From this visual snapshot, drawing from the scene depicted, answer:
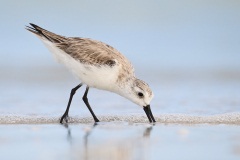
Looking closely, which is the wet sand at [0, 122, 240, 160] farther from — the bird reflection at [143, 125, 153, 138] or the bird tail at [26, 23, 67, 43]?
the bird tail at [26, 23, 67, 43]

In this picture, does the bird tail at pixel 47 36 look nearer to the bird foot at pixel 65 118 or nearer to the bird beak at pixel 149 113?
the bird foot at pixel 65 118

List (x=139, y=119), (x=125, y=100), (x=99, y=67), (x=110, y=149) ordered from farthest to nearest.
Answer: (x=125, y=100)
(x=139, y=119)
(x=99, y=67)
(x=110, y=149)

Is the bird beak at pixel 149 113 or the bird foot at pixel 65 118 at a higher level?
the bird beak at pixel 149 113

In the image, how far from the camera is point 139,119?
29.7ft

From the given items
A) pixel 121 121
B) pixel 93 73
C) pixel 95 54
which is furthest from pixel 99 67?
pixel 121 121

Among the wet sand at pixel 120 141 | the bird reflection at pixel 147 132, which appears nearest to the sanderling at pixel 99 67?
the wet sand at pixel 120 141

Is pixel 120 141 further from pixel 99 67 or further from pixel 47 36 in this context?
pixel 47 36

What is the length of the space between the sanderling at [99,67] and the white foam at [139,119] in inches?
7.4

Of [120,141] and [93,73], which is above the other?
[93,73]

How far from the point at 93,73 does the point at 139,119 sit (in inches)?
39.3

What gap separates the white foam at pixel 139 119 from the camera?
8.61 metres

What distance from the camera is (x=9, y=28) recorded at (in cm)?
1792

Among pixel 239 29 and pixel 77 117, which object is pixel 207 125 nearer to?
pixel 77 117

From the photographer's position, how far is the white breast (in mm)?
8562
